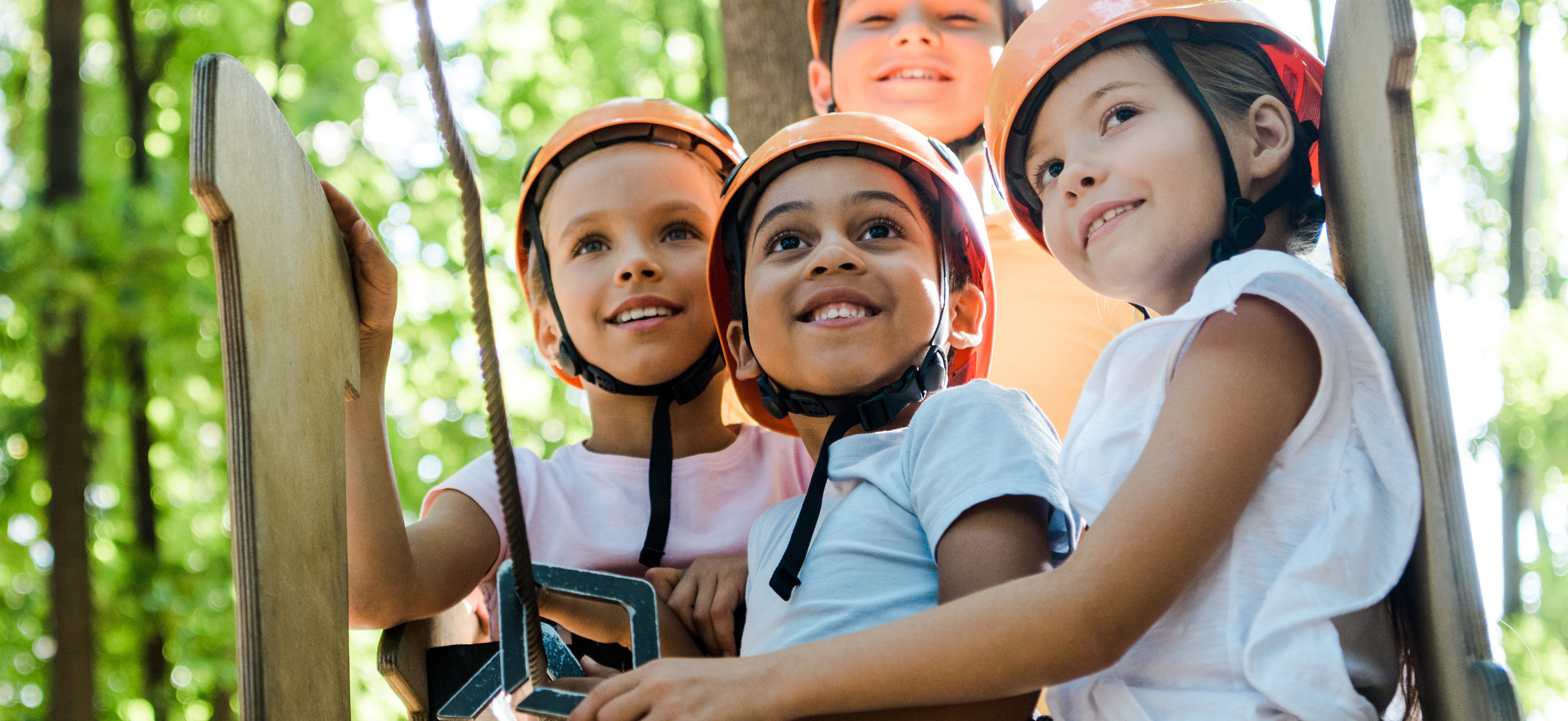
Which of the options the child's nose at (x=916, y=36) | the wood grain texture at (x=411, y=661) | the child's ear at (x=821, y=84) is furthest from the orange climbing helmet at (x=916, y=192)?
the child's ear at (x=821, y=84)

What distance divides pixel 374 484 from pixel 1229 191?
1.58m

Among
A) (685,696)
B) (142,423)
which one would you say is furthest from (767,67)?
(142,423)

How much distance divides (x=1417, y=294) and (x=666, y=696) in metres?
1.11

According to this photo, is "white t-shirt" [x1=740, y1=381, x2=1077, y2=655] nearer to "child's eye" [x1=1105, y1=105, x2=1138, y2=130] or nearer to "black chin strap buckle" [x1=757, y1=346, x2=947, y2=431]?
"black chin strap buckle" [x1=757, y1=346, x2=947, y2=431]

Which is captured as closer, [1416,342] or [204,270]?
[1416,342]

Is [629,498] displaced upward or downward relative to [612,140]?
downward

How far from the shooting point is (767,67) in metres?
4.31

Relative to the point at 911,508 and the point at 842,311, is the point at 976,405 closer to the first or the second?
the point at 911,508

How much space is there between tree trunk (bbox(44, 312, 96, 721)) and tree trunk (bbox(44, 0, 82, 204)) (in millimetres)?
1116

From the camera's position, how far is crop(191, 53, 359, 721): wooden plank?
5.09 ft

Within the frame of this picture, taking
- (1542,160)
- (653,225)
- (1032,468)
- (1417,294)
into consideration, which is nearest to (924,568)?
(1032,468)

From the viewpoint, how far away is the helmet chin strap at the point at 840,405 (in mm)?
2000

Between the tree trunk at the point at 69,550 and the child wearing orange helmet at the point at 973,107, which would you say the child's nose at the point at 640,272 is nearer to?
the child wearing orange helmet at the point at 973,107

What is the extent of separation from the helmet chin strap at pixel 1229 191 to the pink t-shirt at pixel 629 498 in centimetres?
112
